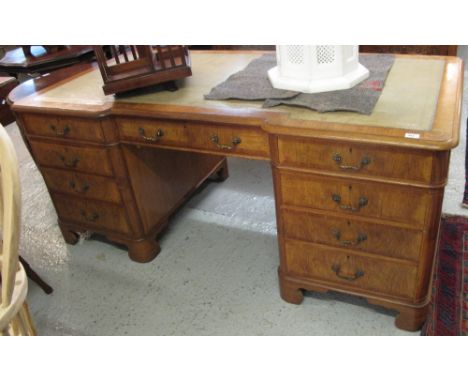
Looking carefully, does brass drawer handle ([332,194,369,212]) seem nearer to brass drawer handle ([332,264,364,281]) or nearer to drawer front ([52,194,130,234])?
brass drawer handle ([332,264,364,281])

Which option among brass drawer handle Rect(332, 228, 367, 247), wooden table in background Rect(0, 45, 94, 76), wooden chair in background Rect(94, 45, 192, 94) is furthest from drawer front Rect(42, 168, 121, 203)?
wooden table in background Rect(0, 45, 94, 76)

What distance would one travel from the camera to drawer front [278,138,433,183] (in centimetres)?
119

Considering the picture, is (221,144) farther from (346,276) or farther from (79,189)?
(79,189)

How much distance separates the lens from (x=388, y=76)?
1.54 m

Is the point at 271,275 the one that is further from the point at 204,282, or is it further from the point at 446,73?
the point at 446,73

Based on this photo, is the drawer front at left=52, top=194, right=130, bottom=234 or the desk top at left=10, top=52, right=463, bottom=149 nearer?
the desk top at left=10, top=52, right=463, bottom=149

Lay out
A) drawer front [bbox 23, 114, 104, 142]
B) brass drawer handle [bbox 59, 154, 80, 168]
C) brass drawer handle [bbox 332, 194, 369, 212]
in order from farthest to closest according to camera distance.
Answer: brass drawer handle [bbox 59, 154, 80, 168] < drawer front [bbox 23, 114, 104, 142] < brass drawer handle [bbox 332, 194, 369, 212]

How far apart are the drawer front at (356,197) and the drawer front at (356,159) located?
4 cm

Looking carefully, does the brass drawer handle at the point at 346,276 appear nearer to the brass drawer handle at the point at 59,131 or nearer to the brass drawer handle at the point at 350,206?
the brass drawer handle at the point at 350,206

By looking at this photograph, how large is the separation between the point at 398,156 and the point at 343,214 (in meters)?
0.27

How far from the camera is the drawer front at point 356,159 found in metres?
1.19

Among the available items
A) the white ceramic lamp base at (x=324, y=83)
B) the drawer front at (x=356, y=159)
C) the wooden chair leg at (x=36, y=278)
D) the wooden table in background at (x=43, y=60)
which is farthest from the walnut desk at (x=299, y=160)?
the wooden table in background at (x=43, y=60)
